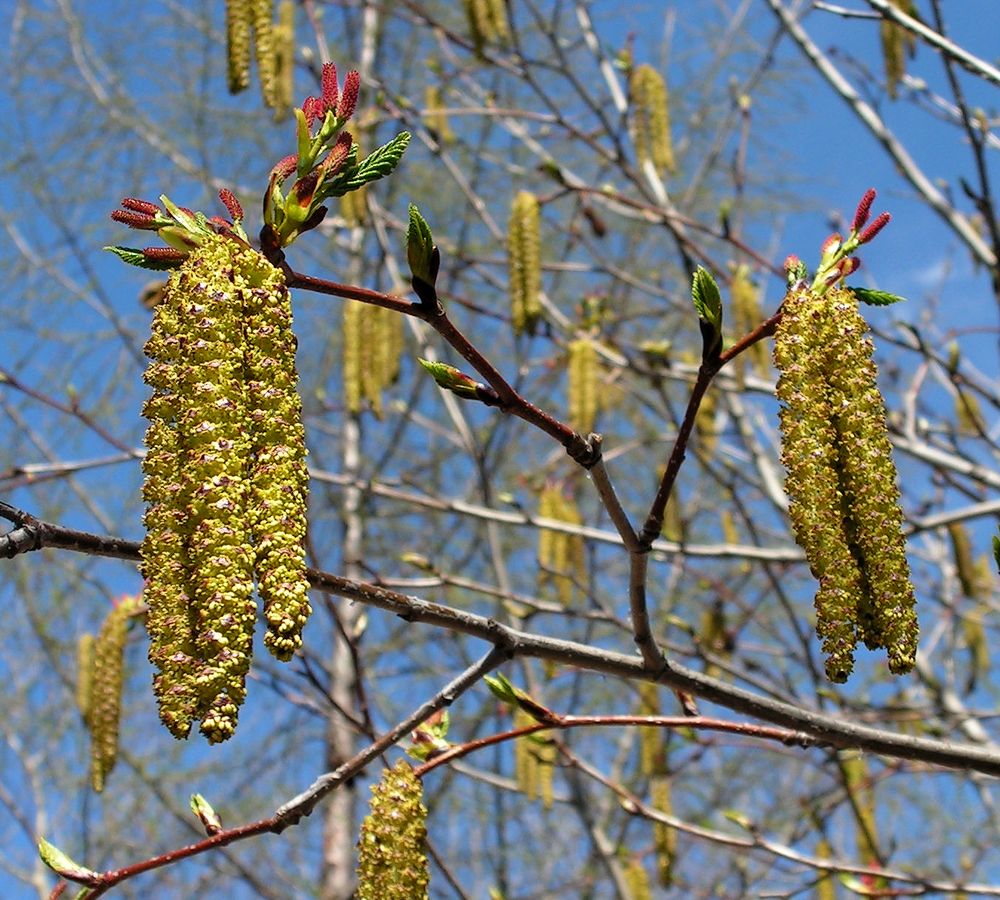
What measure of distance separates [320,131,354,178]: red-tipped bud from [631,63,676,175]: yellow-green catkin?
9.42 ft

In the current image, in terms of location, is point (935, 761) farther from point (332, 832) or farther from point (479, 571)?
point (479, 571)

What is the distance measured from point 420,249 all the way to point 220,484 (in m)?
0.37

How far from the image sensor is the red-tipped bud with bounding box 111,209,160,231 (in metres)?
1.18

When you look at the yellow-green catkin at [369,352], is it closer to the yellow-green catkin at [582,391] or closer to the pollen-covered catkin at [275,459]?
the yellow-green catkin at [582,391]

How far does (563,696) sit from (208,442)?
6.50m

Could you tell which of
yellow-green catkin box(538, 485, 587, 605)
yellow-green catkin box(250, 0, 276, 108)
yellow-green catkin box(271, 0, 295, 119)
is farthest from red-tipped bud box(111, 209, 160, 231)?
yellow-green catkin box(271, 0, 295, 119)

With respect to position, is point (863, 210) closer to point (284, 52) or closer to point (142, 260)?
point (142, 260)

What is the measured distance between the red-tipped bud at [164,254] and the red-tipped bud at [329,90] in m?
0.23

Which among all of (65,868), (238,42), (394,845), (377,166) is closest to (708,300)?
(377,166)

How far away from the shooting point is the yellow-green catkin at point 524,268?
9.26 feet

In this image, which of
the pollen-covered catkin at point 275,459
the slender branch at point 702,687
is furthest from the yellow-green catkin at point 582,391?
the pollen-covered catkin at point 275,459

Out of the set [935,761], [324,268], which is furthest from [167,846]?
[935,761]

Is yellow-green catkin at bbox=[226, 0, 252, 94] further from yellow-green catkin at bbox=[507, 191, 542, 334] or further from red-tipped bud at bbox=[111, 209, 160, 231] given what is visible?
red-tipped bud at bbox=[111, 209, 160, 231]

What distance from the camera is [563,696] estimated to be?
7.25 metres
